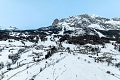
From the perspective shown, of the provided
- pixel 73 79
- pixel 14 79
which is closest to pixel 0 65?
pixel 14 79

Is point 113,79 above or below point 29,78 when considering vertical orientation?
below

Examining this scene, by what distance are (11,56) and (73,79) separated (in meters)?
69.3

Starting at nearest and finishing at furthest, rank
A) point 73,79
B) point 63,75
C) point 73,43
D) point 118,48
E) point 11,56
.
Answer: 1. point 73,79
2. point 63,75
3. point 11,56
4. point 118,48
5. point 73,43

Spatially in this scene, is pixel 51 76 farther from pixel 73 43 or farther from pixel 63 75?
pixel 73 43

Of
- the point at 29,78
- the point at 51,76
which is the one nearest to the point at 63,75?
the point at 51,76

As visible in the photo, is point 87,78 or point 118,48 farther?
point 118,48

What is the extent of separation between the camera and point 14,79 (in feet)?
122

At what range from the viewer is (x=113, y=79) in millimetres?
42031

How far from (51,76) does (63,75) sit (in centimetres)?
301

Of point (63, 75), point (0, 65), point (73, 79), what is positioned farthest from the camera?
point (0, 65)

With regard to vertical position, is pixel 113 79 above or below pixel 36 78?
below

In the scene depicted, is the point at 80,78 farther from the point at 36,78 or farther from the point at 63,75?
the point at 36,78

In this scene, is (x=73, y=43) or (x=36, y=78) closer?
(x=36, y=78)

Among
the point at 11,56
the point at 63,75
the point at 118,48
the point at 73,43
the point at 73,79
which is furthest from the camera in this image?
the point at 73,43
